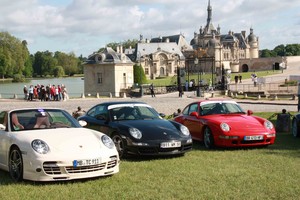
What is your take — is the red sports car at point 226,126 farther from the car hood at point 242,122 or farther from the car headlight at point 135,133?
the car headlight at point 135,133

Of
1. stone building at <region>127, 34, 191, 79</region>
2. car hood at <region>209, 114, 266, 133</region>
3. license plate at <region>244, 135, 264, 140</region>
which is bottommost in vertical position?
license plate at <region>244, 135, 264, 140</region>

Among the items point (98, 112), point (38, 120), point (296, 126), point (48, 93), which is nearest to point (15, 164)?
point (38, 120)

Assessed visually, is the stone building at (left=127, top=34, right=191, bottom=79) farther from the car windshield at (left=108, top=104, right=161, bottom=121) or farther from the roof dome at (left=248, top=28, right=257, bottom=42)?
the car windshield at (left=108, top=104, right=161, bottom=121)

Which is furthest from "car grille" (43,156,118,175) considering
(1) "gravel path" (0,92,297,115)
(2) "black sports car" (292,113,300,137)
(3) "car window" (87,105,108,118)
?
(1) "gravel path" (0,92,297,115)

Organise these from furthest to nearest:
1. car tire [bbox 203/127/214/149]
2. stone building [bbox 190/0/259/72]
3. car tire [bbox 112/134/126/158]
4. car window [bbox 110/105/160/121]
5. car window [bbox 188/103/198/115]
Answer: stone building [bbox 190/0/259/72] < car window [bbox 188/103/198/115] < car tire [bbox 203/127/214/149] < car window [bbox 110/105/160/121] < car tire [bbox 112/134/126/158]

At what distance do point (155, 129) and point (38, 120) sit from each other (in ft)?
8.51

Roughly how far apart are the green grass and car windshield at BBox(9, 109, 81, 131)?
96cm

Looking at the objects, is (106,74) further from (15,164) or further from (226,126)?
(15,164)

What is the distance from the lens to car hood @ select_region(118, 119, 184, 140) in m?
9.88

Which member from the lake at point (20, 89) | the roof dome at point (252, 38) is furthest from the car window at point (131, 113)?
the roof dome at point (252, 38)

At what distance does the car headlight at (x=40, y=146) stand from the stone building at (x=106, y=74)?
172 ft

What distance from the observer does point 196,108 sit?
519 inches

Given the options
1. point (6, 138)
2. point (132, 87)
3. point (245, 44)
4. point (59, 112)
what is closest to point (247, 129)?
point (59, 112)

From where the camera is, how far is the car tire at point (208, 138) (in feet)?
38.1
